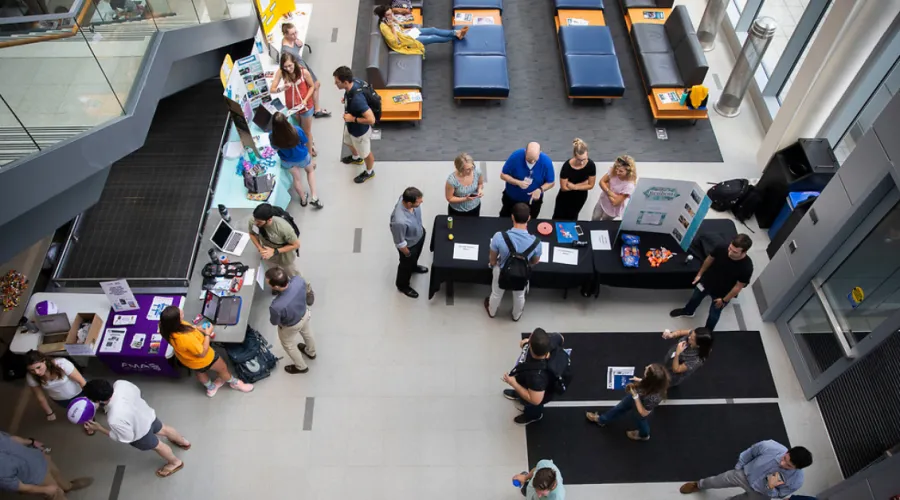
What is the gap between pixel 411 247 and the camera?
6.81 meters

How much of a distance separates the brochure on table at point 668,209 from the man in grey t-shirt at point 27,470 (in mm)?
6078

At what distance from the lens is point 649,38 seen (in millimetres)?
9859

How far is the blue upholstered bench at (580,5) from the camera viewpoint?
412 inches

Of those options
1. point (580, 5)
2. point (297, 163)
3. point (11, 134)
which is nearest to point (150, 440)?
point (11, 134)

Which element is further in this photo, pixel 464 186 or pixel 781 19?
pixel 781 19

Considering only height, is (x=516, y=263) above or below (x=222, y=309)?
below

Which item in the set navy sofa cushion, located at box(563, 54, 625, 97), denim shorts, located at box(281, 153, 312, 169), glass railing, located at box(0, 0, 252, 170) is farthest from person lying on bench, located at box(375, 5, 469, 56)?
glass railing, located at box(0, 0, 252, 170)

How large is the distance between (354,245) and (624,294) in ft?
11.1

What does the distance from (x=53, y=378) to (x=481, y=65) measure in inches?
271

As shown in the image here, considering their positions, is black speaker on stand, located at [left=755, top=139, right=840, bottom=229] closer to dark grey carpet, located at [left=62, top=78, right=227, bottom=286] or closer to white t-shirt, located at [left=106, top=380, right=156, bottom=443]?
dark grey carpet, located at [left=62, top=78, right=227, bottom=286]

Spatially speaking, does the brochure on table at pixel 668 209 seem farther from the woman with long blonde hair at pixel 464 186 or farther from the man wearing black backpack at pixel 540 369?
the man wearing black backpack at pixel 540 369

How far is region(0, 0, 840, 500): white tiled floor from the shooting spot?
6125 mm

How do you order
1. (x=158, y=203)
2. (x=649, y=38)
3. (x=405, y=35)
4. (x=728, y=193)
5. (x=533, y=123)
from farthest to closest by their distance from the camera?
(x=649, y=38)
(x=405, y=35)
(x=533, y=123)
(x=728, y=193)
(x=158, y=203)

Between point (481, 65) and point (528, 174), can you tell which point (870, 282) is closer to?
point (528, 174)
